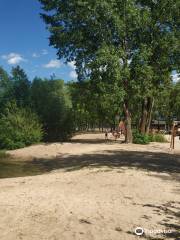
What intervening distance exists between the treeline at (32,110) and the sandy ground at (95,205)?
1884 cm

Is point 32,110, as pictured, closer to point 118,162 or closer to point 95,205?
point 118,162

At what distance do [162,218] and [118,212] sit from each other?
125 cm

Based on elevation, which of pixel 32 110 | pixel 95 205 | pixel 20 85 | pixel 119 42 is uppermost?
pixel 119 42

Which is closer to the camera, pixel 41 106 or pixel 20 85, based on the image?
pixel 41 106

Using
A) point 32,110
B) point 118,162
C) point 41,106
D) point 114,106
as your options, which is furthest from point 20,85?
point 118,162

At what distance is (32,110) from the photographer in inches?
1620

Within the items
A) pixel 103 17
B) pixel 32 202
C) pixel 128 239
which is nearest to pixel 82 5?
pixel 103 17

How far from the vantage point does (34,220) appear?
444 inches

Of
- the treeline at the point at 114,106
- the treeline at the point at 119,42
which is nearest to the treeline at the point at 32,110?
the treeline at the point at 114,106

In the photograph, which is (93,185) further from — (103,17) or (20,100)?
(20,100)

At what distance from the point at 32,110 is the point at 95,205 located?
29256 mm

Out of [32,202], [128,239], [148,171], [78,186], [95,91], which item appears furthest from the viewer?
[95,91]

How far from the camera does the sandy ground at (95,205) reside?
10.2 metres

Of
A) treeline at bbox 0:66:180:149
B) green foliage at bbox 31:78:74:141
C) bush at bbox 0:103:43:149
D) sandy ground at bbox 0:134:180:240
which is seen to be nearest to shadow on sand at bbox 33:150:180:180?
sandy ground at bbox 0:134:180:240
